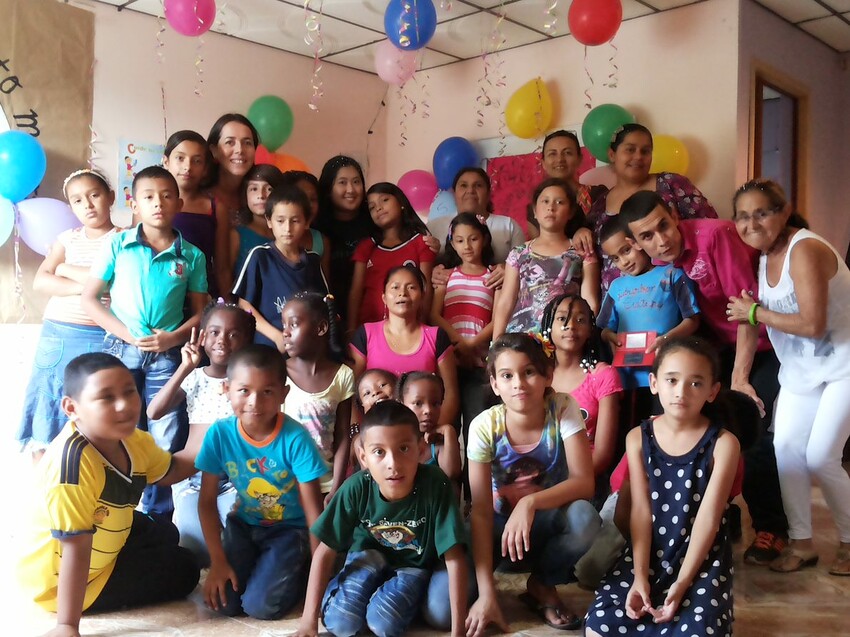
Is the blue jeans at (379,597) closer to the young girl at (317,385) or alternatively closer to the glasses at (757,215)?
the young girl at (317,385)

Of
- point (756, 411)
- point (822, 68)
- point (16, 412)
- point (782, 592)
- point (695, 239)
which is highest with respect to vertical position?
point (822, 68)

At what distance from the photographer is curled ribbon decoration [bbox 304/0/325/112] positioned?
432cm

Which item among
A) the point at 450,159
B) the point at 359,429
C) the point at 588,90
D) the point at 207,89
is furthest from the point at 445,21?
the point at 359,429

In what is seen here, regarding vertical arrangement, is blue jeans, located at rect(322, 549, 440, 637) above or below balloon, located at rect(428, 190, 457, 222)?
below

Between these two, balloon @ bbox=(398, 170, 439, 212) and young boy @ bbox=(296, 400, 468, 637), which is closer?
young boy @ bbox=(296, 400, 468, 637)

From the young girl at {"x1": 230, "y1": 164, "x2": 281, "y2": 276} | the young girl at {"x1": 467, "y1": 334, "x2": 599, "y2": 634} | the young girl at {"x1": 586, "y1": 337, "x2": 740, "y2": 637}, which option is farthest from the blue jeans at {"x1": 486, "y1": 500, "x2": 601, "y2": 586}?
the young girl at {"x1": 230, "y1": 164, "x2": 281, "y2": 276}

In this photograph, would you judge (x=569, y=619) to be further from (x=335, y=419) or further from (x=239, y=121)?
(x=239, y=121)

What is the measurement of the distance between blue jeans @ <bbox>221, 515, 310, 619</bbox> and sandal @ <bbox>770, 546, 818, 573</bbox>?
142cm

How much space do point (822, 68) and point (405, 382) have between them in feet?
13.7

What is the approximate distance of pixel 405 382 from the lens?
91.3 inches

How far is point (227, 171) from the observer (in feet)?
9.41

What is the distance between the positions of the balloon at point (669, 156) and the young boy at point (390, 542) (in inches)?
107

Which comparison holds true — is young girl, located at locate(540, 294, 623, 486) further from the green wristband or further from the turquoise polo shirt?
the turquoise polo shirt

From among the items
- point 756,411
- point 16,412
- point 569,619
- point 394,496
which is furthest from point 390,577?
point 16,412
